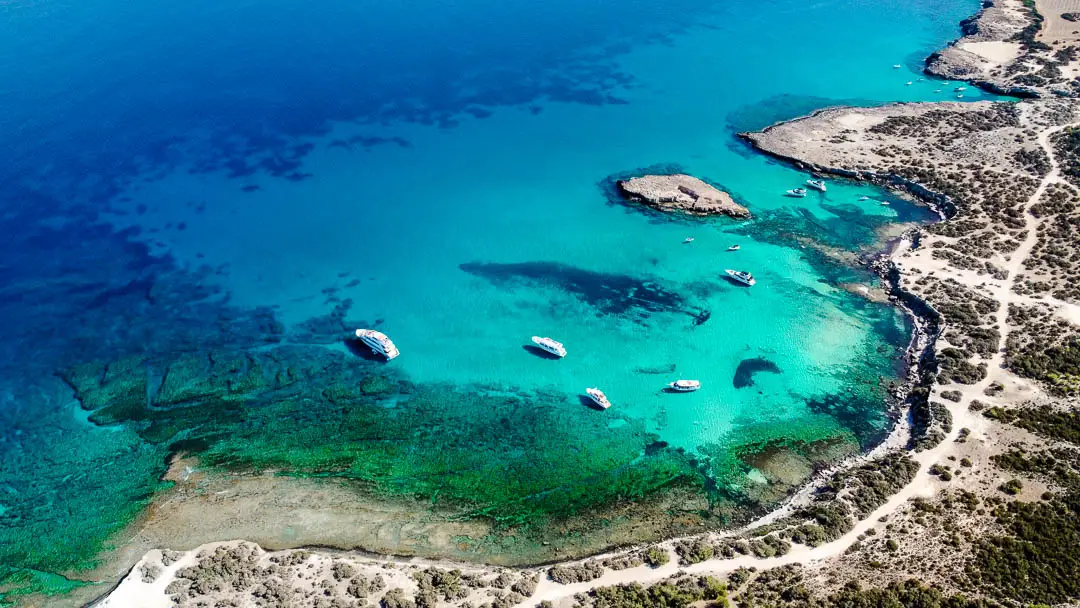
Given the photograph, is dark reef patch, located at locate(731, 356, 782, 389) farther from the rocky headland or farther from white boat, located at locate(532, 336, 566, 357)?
the rocky headland

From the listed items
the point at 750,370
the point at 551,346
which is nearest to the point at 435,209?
the point at 551,346

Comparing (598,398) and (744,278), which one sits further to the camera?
(744,278)

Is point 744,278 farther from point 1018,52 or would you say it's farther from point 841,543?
point 1018,52

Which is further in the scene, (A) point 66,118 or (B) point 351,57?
(B) point 351,57

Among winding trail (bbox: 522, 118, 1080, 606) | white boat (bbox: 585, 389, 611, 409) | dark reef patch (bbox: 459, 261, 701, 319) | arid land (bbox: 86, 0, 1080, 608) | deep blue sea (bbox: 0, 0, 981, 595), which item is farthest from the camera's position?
dark reef patch (bbox: 459, 261, 701, 319)

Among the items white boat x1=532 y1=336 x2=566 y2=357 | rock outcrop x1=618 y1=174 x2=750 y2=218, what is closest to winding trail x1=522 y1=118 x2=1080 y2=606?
white boat x1=532 y1=336 x2=566 y2=357

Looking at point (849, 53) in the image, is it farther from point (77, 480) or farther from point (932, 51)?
point (77, 480)

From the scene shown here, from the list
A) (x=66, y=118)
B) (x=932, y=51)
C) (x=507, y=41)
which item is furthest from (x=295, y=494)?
(x=932, y=51)
